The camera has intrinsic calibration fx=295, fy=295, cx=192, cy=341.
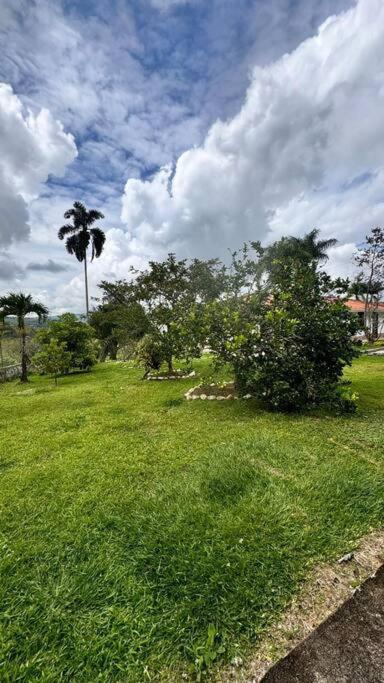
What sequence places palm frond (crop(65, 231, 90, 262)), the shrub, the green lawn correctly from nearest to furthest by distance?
the green lawn
the shrub
palm frond (crop(65, 231, 90, 262))

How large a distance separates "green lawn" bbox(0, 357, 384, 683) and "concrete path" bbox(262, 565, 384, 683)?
0.26 m

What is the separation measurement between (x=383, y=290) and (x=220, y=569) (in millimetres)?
31410

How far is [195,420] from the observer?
6.45 m

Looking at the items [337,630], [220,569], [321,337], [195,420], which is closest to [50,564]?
[220,569]

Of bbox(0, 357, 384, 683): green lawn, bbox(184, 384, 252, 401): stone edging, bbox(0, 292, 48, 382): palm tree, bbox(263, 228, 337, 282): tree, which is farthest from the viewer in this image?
bbox(263, 228, 337, 282): tree

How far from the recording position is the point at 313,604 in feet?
6.94

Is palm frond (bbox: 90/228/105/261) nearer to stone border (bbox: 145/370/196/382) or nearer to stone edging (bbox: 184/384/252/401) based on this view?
stone border (bbox: 145/370/196/382)

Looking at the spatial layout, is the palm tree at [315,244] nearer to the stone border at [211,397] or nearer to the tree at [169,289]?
the tree at [169,289]

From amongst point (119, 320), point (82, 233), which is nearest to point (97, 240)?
point (82, 233)

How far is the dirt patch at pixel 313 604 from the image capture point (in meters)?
1.76

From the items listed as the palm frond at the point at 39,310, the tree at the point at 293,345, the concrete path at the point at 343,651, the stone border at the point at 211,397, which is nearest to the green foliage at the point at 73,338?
the palm frond at the point at 39,310

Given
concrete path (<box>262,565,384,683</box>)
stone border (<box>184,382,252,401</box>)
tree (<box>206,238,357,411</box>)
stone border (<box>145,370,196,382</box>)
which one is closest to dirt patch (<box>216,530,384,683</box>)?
concrete path (<box>262,565,384,683</box>)

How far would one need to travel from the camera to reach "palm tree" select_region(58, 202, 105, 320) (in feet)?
97.3

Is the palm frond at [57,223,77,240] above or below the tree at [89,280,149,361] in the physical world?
above
